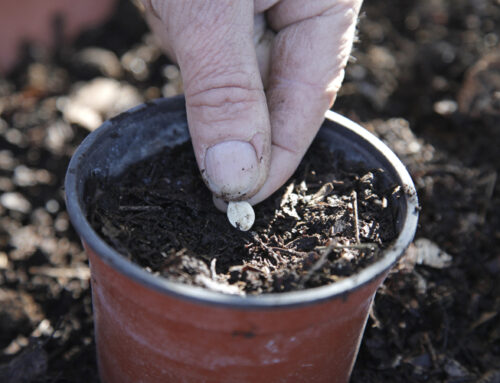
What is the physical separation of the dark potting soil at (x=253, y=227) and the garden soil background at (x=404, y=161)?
1.57 ft

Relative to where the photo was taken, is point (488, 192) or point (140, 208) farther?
point (488, 192)

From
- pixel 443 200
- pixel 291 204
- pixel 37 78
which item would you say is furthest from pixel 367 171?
pixel 37 78

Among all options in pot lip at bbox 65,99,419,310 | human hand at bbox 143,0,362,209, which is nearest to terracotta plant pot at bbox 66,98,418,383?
pot lip at bbox 65,99,419,310

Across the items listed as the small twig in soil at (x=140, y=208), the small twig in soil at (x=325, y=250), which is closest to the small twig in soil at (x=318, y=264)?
the small twig in soil at (x=325, y=250)

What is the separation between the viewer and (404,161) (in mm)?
2277

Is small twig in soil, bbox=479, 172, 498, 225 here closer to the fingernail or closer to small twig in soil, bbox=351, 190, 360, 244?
small twig in soil, bbox=351, 190, 360, 244

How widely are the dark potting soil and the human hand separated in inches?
3.7

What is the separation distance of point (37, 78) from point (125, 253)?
188 cm

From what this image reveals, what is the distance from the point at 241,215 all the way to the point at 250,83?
36 centimetres

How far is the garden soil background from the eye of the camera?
180 centimetres

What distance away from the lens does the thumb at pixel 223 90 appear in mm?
1383

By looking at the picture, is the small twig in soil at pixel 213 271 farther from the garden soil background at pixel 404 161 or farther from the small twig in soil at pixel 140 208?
the garden soil background at pixel 404 161

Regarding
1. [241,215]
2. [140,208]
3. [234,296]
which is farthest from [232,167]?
[234,296]

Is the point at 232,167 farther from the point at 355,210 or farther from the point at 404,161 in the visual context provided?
the point at 404,161
